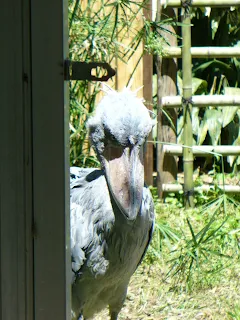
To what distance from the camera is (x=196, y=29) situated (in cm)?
642

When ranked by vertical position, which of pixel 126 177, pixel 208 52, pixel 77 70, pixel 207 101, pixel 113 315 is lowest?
pixel 113 315

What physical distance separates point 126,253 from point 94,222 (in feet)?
0.62

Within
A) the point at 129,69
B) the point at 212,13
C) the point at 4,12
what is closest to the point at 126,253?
the point at 4,12

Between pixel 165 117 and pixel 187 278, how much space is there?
1644 millimetres

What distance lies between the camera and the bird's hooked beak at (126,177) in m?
2.29

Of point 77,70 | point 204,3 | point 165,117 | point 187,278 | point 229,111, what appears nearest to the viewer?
point 77,70

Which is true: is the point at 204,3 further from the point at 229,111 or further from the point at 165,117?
the point at 229,111

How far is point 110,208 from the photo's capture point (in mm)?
2537

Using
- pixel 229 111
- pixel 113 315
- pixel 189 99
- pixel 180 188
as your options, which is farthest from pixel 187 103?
pixel 113 315

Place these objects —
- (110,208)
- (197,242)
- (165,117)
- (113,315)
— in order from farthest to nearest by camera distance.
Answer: (165,117)
(197,242)
(113,315)
(110,208)

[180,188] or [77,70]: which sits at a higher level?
[77,70]

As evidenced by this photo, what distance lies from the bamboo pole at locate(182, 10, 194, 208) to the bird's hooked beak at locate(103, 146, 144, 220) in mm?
2243

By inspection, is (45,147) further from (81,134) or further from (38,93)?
(81,134)

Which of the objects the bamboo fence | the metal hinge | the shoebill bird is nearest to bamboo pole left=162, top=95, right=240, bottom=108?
the bamboo fence
